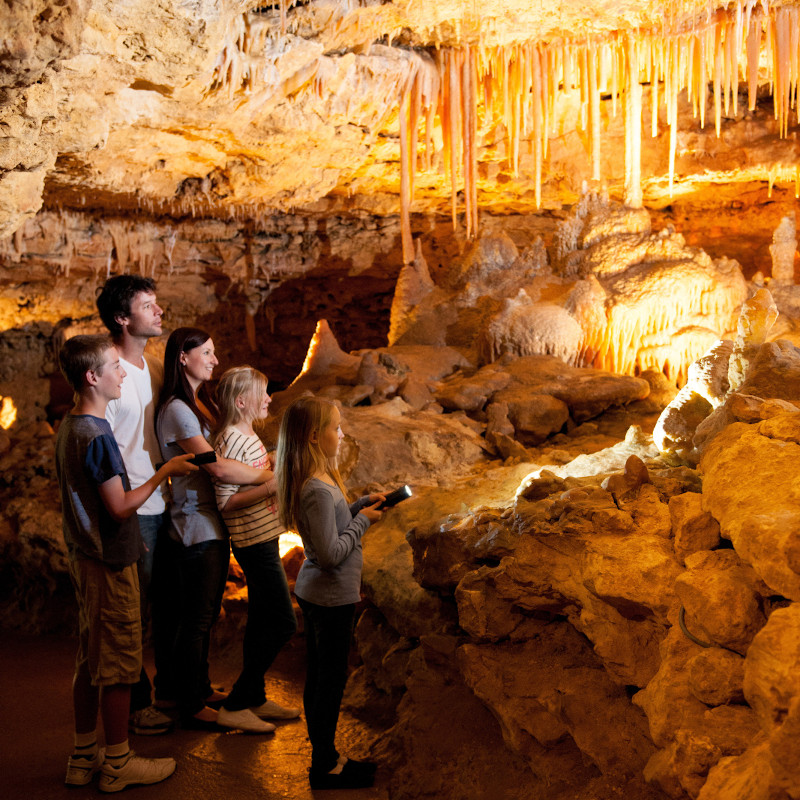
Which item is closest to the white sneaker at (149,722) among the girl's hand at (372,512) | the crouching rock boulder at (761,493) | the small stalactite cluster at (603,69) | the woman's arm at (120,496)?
the woman's arm at (120,496)

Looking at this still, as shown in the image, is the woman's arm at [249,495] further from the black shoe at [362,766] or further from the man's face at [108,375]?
the black shoe at [362,766]

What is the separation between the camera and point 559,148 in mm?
9836

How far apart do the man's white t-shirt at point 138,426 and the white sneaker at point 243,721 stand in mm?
918

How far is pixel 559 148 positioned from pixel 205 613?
8.32m

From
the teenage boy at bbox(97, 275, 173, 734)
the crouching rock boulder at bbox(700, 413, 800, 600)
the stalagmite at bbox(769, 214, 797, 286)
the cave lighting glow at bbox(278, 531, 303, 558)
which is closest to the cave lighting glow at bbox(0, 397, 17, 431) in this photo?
the cave lighting glow at bbox(278, 531, 303, 558)

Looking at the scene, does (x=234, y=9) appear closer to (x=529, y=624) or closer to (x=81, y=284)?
(x=529, y=624)

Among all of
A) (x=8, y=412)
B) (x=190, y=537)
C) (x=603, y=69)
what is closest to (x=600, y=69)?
(x=603, y=69)

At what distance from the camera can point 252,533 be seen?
3164mm

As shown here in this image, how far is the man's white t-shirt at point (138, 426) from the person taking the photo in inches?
123

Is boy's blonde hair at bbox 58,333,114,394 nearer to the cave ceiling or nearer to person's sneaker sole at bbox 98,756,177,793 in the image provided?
person's sneaker sole at bbox 98,756,177,793

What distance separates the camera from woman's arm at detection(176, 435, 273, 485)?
304cm

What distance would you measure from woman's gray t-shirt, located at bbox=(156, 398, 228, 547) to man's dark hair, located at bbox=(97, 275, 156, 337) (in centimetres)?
41

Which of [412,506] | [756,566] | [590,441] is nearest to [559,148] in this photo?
[590,441]

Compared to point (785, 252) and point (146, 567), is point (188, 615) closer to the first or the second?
point (146, 567)
